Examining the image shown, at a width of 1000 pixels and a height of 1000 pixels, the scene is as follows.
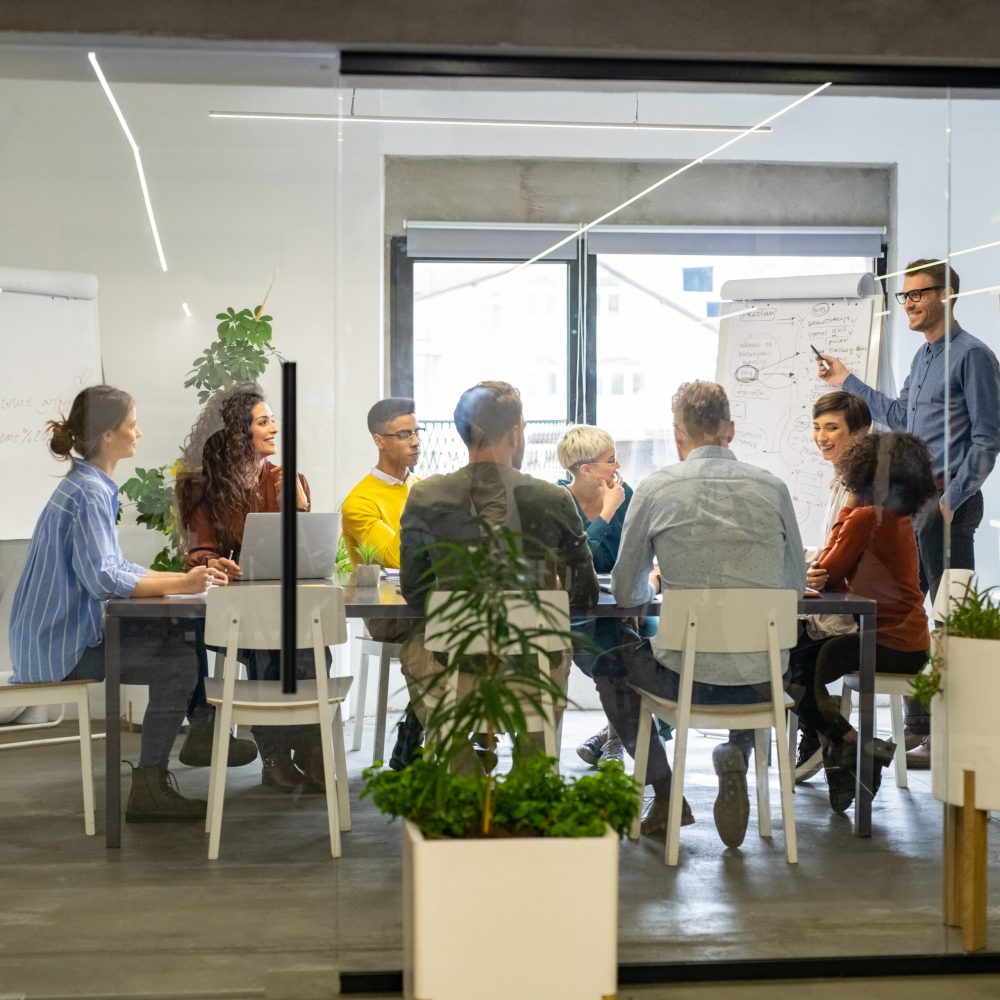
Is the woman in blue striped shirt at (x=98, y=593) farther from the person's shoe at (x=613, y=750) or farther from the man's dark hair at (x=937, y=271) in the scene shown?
the man's dark hair at (x=937, y=271)

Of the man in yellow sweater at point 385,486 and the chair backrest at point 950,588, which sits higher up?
the man in yellow sweater at point 385,486

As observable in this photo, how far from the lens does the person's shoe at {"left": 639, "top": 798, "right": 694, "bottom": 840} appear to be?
3.51m

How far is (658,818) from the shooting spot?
3.52 meters

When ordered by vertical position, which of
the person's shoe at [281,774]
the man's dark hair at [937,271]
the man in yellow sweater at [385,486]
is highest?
the man's dark hair at [937,271]

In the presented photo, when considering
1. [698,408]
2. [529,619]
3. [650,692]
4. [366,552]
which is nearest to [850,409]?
[698,408]

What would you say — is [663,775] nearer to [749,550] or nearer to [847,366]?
[749,550]

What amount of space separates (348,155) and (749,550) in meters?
1.52

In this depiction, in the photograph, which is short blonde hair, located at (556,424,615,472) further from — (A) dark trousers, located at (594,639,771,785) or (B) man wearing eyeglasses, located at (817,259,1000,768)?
(B) man wearing eyeglasses, located at (817,259,1000,768)

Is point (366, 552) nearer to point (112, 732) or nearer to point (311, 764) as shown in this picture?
point (311, 764)

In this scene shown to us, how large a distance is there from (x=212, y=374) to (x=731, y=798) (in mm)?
1821

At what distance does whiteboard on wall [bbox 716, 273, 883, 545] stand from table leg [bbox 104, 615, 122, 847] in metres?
1.81

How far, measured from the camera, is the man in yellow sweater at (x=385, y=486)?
11.3 feet

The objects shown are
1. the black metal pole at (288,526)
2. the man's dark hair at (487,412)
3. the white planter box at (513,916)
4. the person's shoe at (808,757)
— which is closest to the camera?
the white planter box at (513,916)

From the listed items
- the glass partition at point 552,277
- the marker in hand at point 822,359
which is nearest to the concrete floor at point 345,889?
the glass partition at point 552,277
